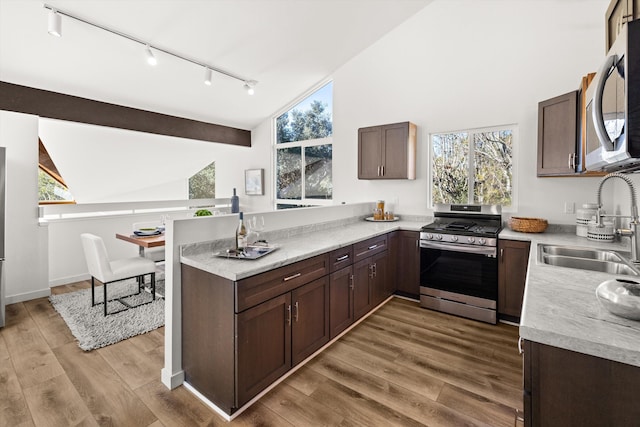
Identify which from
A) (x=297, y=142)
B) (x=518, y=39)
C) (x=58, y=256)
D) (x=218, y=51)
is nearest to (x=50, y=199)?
(x=58, y=256)

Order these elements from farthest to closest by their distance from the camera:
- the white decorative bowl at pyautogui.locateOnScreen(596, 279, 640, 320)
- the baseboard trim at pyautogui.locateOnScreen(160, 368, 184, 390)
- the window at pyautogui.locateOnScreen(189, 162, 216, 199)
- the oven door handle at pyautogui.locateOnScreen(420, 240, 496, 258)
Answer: the window at pyautogui.locateOnScreen(189, 162, 216, 199)
the oven door handle at pyautogui.locateOnScreen(420, 240, 496, 258)
the baseboard trim at pyautogui.locateOnScreen(160, 368, 184, 390)
the white decorative bowl at pyautogui.locateOnScreen(596, 279, 640, 320)

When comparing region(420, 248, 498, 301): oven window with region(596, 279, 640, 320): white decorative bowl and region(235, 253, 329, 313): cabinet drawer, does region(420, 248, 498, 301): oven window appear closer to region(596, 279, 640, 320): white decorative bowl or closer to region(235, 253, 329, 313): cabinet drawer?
region(235, 253, 329, 313): cabinet drawer

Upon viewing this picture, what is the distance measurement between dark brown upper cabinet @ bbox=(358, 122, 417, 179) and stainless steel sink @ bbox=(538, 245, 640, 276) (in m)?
1.94

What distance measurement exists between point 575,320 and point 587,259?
1270 mm

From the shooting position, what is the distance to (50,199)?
17.0 ft

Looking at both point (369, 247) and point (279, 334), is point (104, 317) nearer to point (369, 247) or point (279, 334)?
point (279, 334)

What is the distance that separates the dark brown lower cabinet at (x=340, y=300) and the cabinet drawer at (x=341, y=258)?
0.14 feet

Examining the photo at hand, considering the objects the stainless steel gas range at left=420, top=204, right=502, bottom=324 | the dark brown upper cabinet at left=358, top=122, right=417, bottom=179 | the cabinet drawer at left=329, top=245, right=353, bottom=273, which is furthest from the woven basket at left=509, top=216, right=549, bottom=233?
the cabinet drawer at left=329, top=245, right=353, bottom=273

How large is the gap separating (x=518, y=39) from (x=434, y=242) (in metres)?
2.48

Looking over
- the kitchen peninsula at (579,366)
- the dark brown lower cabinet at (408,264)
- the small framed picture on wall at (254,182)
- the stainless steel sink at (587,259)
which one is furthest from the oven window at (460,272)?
the small framed picture on wall at (254,182)

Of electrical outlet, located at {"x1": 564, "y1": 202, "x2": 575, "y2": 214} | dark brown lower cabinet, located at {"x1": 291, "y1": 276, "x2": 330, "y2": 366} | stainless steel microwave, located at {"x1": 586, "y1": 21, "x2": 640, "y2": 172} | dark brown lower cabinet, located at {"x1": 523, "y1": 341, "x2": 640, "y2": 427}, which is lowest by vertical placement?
dark brown lower cabinet, located at {"x1": 291, "y1": 276, "x2": 330, "y2": 366}

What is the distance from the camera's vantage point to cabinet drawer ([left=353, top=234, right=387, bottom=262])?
2926 mm

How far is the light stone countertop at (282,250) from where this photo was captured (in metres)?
1.84

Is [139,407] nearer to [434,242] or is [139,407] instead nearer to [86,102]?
[434,242]
